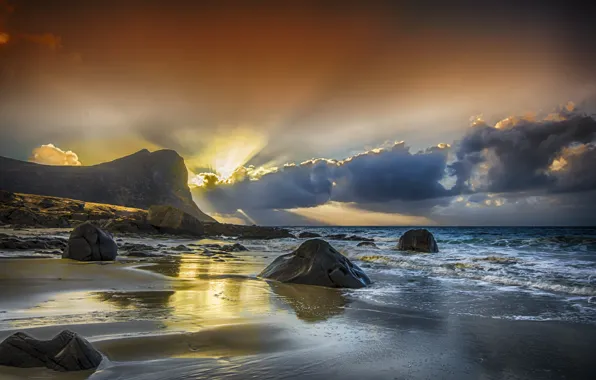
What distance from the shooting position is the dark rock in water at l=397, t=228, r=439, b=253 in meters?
22.9

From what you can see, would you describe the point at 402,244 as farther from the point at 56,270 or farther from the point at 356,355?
the point at 356,355

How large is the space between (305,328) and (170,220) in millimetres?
41030

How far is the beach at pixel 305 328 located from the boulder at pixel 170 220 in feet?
114

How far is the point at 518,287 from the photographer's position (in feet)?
30.1

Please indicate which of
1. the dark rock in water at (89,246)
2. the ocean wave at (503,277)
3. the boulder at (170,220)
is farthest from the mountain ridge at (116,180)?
the ocean wave at (503,277)

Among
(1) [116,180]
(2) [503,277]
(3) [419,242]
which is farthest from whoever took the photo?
(1) [116,180]

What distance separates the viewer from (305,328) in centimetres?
499

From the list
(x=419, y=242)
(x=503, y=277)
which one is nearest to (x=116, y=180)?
(x=419, y=242)

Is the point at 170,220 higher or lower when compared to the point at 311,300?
higher

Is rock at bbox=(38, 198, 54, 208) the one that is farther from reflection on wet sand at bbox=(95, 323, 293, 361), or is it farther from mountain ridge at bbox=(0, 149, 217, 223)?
reflection on wet sand at bbox=(95, 323, 293, 361)

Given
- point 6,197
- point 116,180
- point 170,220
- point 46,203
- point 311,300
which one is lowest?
point 311,300

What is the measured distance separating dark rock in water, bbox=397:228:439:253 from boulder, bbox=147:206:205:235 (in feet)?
89.8

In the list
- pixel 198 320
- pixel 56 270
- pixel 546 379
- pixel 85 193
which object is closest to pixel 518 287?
pixel 546 379

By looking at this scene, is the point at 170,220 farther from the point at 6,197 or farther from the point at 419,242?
the point at 6,197
